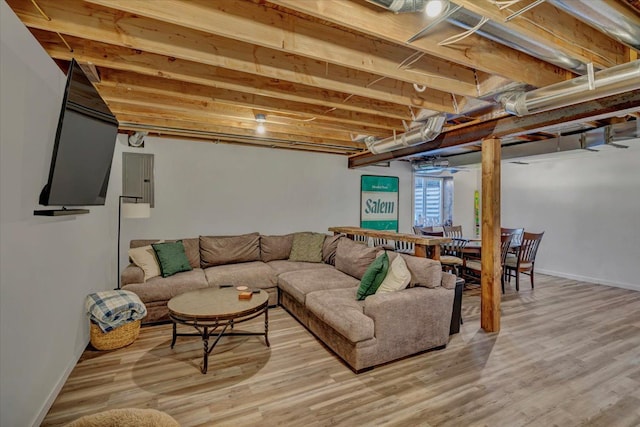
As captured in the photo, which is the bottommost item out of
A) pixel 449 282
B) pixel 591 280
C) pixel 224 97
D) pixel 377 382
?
pixel 377 382

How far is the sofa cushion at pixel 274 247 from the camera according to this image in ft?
16.2

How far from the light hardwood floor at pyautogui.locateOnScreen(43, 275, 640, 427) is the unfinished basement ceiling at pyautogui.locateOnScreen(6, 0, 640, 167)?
226 cm

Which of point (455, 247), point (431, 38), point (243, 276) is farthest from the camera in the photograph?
point (455, 247)

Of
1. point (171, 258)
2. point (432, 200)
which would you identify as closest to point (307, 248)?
point (171, 258)

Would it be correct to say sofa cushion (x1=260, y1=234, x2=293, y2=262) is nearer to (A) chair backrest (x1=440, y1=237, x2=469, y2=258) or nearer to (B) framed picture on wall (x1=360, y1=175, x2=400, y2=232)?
(B) framed picture on wall (x1=360, y1=175, x2=400, y2=232)

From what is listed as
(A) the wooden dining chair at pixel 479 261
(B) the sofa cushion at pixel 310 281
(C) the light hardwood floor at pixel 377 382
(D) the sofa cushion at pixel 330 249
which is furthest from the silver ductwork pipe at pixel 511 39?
(D) the sofa cushion at pixel 330 249

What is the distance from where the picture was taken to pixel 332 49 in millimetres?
2109

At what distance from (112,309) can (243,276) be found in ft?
5.06

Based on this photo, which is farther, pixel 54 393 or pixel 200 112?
pixel 200 112

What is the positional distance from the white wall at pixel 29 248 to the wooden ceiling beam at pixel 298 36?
0.67m

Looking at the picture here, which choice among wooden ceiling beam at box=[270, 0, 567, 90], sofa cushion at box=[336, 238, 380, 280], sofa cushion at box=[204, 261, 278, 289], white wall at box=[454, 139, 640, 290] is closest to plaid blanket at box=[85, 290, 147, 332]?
sofa cushion at box=[204, 261, 278, 289]

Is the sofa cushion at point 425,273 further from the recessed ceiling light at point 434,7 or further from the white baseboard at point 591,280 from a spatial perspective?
the white baseboard at point 591,280

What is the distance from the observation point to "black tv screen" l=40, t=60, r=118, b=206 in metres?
1.90

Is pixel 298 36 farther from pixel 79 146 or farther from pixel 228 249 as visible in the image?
pixel 228 249
